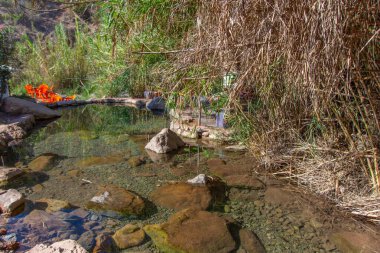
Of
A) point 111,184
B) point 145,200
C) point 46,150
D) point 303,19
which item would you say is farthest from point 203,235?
point 46,150

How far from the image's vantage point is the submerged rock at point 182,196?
9.36 feet

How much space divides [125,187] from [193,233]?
3.49 ft

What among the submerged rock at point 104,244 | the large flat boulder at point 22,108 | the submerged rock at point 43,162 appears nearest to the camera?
the submerged rock at point 104,244

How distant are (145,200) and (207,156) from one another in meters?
1.30

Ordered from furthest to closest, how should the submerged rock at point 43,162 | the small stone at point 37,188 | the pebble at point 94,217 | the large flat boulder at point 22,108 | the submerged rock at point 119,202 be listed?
the large flat boulder at point 22,108
the submerged rock at point 43,162
the small stone at point 37,188
the submerged rock at point 119,202
the pebble at point 94,217

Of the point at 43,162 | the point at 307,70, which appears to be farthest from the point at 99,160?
the point at 307,70

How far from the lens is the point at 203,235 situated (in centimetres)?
236

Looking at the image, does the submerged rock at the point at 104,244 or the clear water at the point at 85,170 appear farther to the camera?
the clear water at the point at 85,170

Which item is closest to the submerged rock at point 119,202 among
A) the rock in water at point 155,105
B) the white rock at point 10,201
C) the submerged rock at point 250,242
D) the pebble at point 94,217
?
the pebble at point 94,217

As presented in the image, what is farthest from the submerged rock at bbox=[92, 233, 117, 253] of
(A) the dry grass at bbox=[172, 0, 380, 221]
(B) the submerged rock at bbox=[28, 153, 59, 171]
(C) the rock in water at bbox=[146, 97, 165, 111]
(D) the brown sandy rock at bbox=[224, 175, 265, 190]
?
(C) the rock in water at bbox=[146, 97, 165, 111]

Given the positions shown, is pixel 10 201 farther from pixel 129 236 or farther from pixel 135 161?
pixel 135 161

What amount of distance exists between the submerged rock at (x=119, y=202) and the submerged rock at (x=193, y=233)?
11.7 inches

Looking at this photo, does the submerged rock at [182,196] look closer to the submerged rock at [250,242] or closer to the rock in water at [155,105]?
the submerged rock at [250,242]

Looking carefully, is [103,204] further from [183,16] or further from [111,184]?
[183,16]
